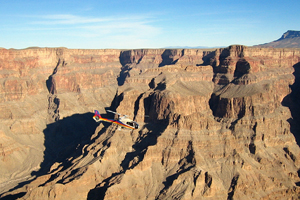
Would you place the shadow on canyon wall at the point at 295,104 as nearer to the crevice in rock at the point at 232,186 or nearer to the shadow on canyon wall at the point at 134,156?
the crevice in rock at the point at 232,186

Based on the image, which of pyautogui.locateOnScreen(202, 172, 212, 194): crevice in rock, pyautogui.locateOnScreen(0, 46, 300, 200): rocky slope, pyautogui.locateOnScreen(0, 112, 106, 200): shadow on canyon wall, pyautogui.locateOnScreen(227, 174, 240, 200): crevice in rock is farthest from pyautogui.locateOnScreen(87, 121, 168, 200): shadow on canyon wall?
pyautogui.locateOnScreen(227, 174, 240, 200): crevice in rock

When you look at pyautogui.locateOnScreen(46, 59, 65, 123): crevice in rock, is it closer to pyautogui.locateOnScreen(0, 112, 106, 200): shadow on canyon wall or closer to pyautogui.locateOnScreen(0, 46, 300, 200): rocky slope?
pyautogui.locateOnScreen(0, 46, 300, 200): rocky slope

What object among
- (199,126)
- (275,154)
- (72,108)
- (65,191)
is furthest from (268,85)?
(72,108)

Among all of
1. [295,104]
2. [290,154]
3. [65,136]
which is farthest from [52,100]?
[295,104]

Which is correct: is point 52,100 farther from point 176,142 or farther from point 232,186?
point 232,186

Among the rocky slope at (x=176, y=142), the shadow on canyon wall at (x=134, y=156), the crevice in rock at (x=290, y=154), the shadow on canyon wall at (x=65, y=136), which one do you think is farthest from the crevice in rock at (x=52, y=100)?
the crevice in rock at (x=290, y=154)

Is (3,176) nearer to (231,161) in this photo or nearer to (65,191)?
(65,191)
